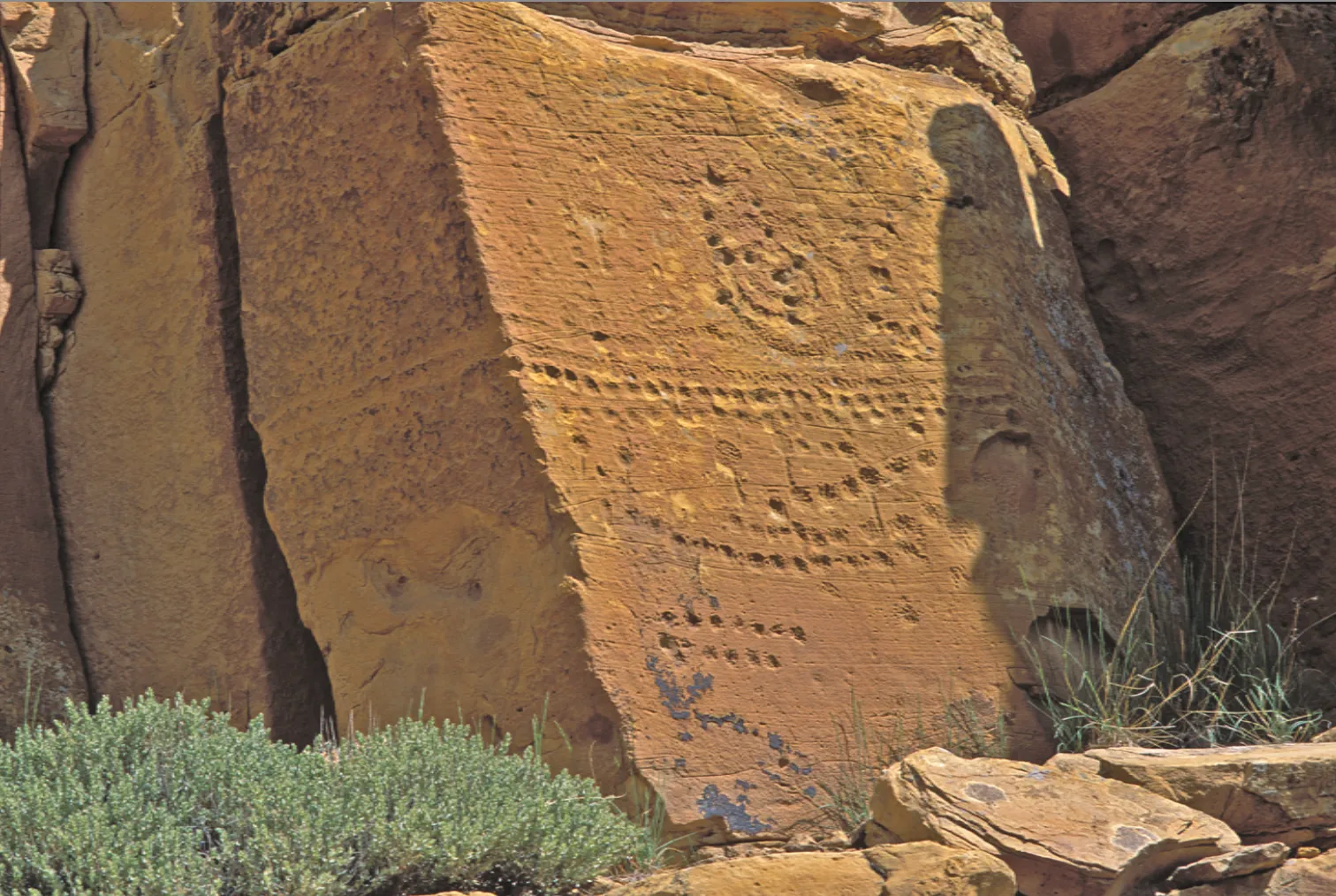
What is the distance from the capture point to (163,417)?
16.7 ft

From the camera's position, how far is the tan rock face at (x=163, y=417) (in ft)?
15.8

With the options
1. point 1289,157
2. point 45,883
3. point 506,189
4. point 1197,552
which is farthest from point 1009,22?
point 45,883

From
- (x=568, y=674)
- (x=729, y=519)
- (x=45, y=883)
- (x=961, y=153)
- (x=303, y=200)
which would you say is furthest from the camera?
(x=961, y=153)

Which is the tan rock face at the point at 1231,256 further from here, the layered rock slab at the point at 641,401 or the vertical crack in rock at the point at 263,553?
the vertical crack in rock at the point at 263,553

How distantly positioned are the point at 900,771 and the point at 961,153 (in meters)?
2.15

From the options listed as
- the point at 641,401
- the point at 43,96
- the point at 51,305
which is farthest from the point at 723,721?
the point at 43,96

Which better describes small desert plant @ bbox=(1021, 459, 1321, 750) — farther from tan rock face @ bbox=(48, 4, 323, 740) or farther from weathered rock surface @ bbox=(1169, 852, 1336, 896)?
tan rock face @ bbox=(48, 4, 323, 740)

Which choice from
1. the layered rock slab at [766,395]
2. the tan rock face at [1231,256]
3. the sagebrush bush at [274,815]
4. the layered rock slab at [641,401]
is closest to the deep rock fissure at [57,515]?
the layered rock slab at [641,401]

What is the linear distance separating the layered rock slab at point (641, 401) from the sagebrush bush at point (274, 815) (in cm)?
49

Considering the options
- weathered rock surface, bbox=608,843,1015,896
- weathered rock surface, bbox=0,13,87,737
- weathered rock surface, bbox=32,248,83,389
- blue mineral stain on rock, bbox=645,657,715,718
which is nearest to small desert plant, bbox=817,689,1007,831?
blue mineral stain on rock, bbox=645,657,715,718

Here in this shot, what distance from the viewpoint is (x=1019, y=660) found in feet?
14.5

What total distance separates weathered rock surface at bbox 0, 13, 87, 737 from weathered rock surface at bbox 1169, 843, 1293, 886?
3.25 m

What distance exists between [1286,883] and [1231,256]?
2421 mm

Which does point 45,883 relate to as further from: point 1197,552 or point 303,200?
point 1197,552
